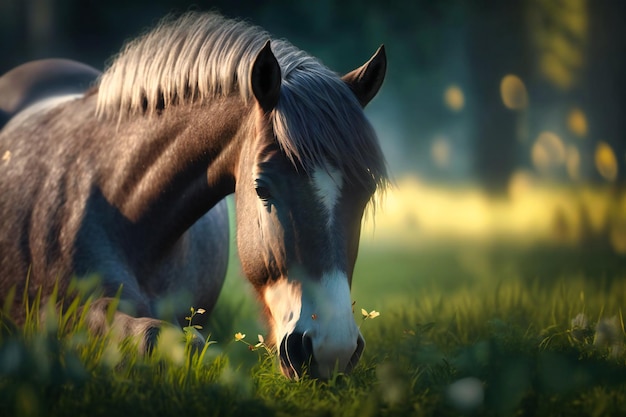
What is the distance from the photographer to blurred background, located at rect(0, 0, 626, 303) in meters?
6.48

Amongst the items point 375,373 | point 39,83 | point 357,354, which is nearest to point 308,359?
point 357,354

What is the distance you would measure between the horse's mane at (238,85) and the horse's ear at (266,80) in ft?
0.14

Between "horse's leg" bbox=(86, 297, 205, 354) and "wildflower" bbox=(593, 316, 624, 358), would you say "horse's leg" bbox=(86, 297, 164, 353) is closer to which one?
"horse's leg" bbox=(86, 297, 205, 354)

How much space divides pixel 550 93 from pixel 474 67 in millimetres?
821

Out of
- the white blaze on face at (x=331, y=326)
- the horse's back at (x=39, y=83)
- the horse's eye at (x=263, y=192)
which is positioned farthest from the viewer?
the horse's back at (x=39, y=83)

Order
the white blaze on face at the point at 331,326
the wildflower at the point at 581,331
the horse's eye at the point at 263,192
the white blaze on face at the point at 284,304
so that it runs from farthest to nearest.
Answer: the wildflower at the point at 581,331
the horse's eye at the point at 263,192
the white blaze on face at the point at 284,304
the white blaze on face at the point at 331,326

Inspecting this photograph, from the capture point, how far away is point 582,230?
6.34 metres

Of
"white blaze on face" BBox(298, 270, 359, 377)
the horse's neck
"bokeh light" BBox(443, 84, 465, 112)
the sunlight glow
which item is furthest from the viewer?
"bokeh light" BBox(443, 84, 465, 112)

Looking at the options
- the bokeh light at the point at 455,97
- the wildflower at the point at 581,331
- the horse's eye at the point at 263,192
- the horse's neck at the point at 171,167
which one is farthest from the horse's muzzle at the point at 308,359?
the bokeh light at the point at 455,97

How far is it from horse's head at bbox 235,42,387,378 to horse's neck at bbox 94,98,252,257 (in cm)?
19

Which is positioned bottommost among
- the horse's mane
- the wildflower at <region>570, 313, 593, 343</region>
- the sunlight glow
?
the sunlight glow

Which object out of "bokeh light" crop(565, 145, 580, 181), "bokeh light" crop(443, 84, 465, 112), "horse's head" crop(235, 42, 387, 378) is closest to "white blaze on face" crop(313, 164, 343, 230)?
"horse's head" crop(235, 42, 387, 378)

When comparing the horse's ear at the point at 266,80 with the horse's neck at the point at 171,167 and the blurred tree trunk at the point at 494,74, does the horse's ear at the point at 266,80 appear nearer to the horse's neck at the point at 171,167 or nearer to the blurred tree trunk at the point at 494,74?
the horse's neck at the point at 171,167

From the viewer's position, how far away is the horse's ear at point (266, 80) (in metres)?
2.78
